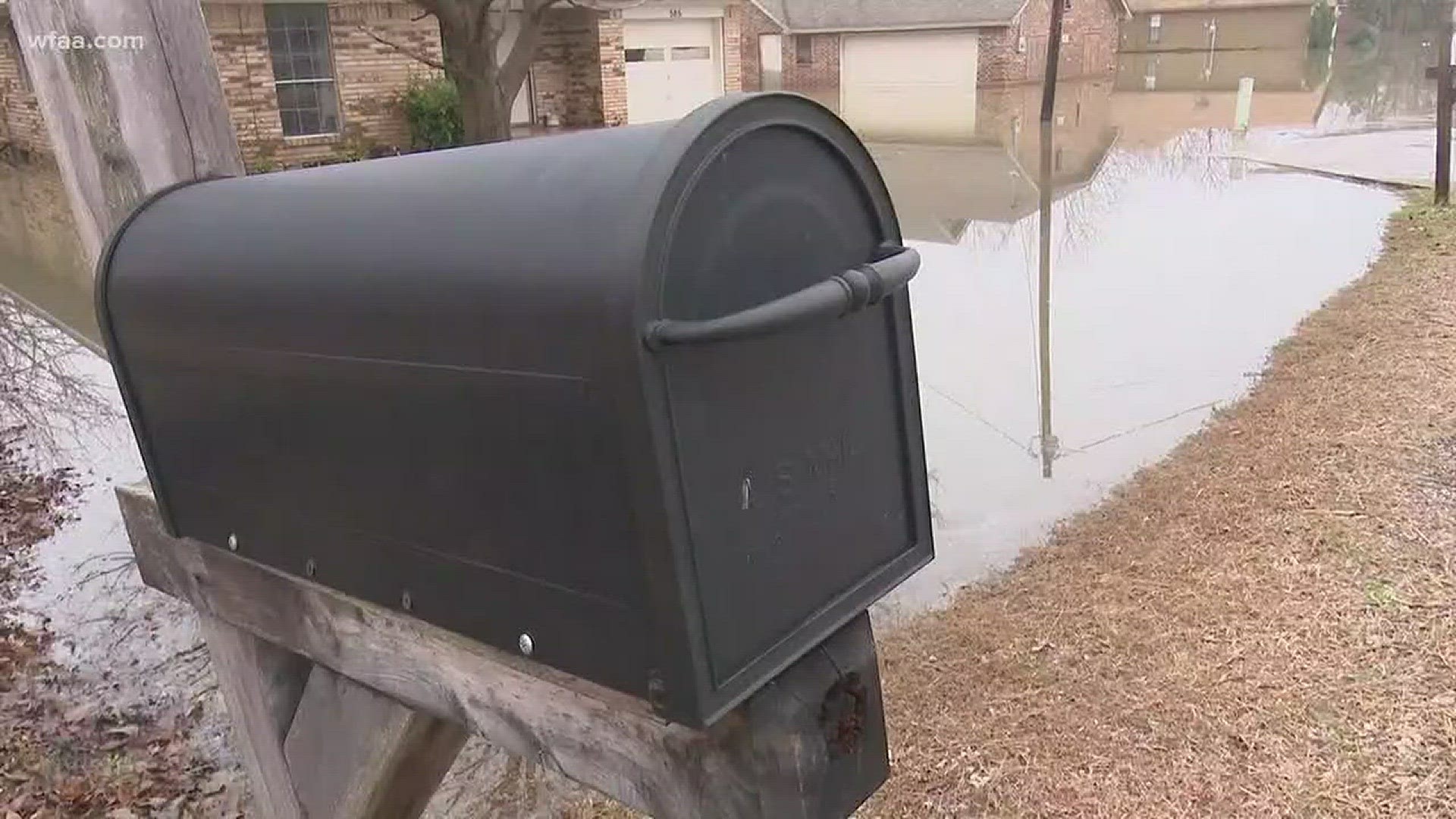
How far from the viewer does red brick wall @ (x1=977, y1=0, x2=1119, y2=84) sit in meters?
25.2

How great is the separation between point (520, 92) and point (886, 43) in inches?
501

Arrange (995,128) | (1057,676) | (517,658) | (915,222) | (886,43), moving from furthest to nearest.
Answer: (886,43) < (995,128) < (915,222) < (1057,676) < (517,658)

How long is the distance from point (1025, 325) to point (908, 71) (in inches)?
794

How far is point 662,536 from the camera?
0.83 metres

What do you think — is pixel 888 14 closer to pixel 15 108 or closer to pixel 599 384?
pixel 15 108

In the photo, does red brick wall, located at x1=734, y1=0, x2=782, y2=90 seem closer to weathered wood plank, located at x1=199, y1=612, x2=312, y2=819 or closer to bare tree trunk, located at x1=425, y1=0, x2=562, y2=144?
bare tree trunk, located at x1=425, y1=0, x2=562, y2=144

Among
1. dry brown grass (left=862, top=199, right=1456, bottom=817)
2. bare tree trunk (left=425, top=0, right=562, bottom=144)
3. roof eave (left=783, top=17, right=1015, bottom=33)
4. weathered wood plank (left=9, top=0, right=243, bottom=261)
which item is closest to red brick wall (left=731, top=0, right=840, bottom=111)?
roof eave (left=783, top=17, right=1015, bottom=33)

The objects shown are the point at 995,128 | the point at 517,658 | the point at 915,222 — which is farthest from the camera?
the point at 995,128

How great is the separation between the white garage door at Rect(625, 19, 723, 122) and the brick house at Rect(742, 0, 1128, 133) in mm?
5698

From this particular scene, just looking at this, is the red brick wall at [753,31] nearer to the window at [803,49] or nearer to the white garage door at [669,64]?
the window at [803,49]

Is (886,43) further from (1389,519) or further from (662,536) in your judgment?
(662,536)

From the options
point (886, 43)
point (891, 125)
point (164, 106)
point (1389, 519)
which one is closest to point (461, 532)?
point (164, 106)

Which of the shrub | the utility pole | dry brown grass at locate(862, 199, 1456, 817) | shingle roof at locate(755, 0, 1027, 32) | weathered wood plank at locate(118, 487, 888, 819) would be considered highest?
shingle roof at locate(755, 0, 1027, 32)

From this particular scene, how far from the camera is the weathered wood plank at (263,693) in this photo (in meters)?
1.65
